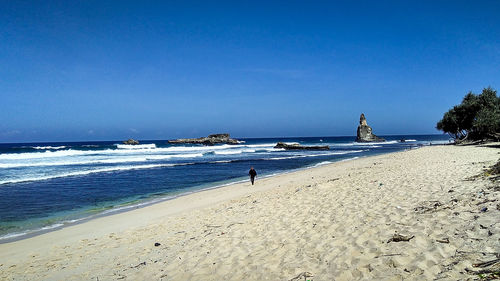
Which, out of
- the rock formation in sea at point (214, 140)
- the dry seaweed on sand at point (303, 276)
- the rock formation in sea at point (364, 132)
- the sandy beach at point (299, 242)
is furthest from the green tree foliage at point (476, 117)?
the rock formation in sea at point (214, 140)

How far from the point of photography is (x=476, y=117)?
150ft

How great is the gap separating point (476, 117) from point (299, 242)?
172ft

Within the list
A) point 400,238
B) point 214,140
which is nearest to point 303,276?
point 400,238

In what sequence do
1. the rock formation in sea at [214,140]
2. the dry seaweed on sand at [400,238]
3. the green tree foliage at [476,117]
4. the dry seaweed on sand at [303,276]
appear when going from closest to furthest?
1. the dry seaweed on sand at [303,276]
2. the dry seaweed on sand at [400,238]
3. the green tree foliage at [476,117]
4. the rock formation in sea at [214,140]

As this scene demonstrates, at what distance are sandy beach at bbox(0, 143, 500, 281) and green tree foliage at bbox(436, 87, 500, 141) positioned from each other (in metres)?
36.6

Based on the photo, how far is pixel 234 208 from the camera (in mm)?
10398

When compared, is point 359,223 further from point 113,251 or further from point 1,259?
point 1,259

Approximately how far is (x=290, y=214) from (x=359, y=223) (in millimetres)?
2295

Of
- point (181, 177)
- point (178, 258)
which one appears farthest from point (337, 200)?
point (181, 177)

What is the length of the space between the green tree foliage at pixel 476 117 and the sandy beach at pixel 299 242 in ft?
120

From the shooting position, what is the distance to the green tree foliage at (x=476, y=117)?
124 ft

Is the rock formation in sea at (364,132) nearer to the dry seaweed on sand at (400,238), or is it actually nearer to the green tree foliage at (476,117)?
the green tree foliage at (476,117)

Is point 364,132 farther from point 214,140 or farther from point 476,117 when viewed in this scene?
point 476,117

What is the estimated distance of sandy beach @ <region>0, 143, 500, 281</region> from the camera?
4.38 meters
